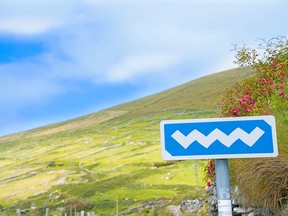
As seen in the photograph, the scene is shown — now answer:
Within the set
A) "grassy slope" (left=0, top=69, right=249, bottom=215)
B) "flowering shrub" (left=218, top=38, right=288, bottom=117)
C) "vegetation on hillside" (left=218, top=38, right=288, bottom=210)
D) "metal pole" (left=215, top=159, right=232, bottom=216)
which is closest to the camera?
"metal pole" (left=215, top=159, right=232, bottom=216)

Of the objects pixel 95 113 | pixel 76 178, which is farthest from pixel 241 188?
pixel 95 113

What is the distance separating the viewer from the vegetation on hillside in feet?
19.9

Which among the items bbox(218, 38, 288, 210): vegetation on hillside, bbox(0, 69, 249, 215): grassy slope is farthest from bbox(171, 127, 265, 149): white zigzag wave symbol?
bbox(0, 69, 249, 215): grassy slope

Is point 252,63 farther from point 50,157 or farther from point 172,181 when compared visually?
point 50,157

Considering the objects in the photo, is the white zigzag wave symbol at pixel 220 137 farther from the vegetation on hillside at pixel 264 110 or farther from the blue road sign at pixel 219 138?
the vegetation on hillside at pixel 264 110

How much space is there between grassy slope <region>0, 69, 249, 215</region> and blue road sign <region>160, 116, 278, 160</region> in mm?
8227

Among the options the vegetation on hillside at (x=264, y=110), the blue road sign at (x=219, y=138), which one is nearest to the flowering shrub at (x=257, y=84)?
the vegetation on hillside at (x=264, y=110)

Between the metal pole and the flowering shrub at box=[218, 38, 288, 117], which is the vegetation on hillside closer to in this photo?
the flowering shrub at box=[218, 38, 288, 117]

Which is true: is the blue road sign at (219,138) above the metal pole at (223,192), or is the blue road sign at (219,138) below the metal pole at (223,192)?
above

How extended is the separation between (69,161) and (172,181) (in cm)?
3741

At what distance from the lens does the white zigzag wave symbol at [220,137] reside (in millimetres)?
2883

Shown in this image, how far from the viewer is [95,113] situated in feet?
541

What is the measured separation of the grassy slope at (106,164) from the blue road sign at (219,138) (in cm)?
823

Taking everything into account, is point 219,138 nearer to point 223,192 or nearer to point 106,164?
point 223,192
